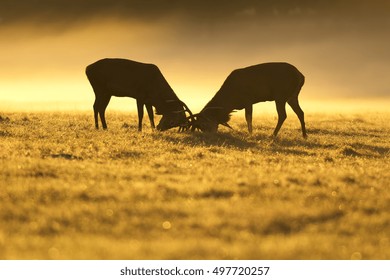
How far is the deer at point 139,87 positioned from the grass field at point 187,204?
4797 mm

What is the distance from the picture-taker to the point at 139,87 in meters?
22.2

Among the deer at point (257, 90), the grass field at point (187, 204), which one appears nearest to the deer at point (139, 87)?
the deer at point (257, 90)

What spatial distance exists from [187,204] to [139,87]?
13.2 m

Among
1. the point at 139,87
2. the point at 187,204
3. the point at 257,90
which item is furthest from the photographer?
the point at 139,87

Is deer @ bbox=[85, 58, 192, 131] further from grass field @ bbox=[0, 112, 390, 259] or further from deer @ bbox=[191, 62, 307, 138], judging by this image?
grass field @ bbox=[0, 112, 390, 259]

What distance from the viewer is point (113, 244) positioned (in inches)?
297

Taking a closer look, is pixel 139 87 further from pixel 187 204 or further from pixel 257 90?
pixel 187 204

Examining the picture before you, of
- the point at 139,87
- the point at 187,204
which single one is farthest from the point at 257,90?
the point at 187,204

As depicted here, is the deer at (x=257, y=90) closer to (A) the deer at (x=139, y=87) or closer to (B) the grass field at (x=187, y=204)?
(A) the deer at (x=139, y=87)

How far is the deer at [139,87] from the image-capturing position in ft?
70.8

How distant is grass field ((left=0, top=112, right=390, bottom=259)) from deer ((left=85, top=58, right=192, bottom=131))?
4.80 meters

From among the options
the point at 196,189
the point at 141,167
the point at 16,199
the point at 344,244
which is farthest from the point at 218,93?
the point at 344,244

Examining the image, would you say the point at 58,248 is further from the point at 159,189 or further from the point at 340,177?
the point at 340,177

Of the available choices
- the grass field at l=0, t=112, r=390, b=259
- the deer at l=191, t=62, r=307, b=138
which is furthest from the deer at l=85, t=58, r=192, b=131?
the grass field at l=0, t=112, r=390, b=259
